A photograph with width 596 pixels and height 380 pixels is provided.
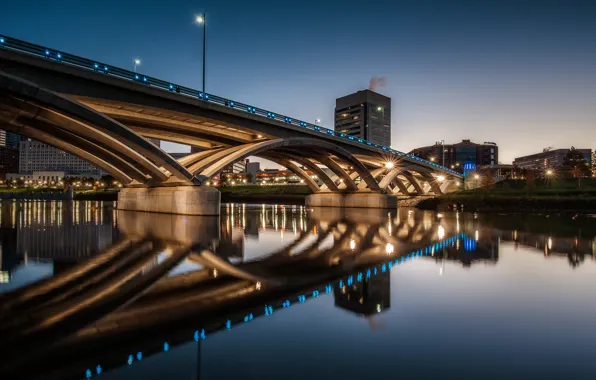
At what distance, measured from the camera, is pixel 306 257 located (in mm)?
11125

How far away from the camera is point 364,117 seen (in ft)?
561

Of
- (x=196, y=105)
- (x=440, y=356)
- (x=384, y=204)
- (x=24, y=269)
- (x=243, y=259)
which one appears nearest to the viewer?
(x=440, y=356)

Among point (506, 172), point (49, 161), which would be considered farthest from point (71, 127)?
point (49, 161)

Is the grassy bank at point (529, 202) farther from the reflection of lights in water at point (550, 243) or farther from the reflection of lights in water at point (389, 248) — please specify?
the reflection of lights in water at point (389, 248)

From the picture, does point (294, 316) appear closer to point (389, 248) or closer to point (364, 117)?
point (389, 248)

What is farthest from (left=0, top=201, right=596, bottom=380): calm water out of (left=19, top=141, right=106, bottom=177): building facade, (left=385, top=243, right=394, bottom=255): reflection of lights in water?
(left=19, top=141, right=106, bottom=177): building facade

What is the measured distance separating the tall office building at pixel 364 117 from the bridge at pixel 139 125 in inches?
4928

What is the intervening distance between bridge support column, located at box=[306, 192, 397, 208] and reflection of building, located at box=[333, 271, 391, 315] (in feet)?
145

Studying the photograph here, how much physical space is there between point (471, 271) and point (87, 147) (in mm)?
34243

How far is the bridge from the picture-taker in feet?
65.9

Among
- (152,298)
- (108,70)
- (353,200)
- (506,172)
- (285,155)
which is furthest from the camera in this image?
(506,172)

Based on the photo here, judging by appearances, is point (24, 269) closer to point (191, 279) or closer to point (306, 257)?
point (191, 279)

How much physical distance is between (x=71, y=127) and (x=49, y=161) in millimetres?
206651

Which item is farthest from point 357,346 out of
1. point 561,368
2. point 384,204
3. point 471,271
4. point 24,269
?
point 384,204
